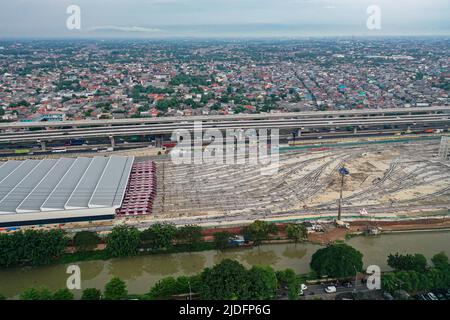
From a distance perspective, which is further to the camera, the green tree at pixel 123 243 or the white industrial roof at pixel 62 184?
the white industrial roof at pixel 62 184

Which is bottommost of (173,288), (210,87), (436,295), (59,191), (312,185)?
(436,295)

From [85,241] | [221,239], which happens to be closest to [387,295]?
[221,239]

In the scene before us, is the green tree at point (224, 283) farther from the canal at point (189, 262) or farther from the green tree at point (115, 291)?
the canal at point (189, 262)

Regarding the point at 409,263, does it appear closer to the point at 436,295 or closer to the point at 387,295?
the point at 436,295

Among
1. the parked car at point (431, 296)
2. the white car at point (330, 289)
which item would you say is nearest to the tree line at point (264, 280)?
the parked car at point (431, 296)

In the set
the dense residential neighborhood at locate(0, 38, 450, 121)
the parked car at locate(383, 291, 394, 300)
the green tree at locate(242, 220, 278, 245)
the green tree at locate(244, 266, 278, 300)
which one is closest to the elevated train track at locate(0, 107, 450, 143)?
the dense residential neighborhood at locate(0, 38, 450, 121)

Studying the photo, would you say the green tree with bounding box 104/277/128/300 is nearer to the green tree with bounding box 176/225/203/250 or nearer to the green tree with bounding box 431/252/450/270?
the green tree with bounding box 176/225/203/250
